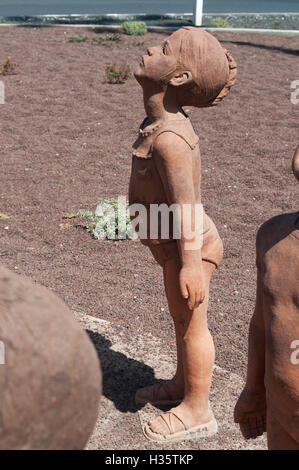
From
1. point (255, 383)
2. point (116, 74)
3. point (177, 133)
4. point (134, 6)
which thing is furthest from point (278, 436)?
point (134, 6)

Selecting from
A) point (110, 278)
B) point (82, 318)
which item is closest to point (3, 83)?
point (110, 278)

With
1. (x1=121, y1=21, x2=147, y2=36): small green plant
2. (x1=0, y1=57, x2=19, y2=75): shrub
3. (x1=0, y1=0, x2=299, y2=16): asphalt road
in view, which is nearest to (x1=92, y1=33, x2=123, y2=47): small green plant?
(x1=121, y1=21, x2=147, y2=36): small green plant

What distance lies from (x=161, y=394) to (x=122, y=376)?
13.7 inches

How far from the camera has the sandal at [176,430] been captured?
335 cm

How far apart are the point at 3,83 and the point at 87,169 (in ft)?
12.0

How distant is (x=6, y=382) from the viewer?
1.03 m

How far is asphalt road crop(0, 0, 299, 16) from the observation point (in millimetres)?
18844

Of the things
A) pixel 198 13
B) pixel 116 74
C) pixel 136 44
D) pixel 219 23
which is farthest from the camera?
pixel 219 23

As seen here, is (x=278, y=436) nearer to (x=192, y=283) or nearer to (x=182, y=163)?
(x=192, y=283)

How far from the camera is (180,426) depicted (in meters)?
3.36

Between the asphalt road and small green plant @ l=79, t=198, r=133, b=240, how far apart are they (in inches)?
530

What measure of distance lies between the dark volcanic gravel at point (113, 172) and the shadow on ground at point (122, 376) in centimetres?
30
